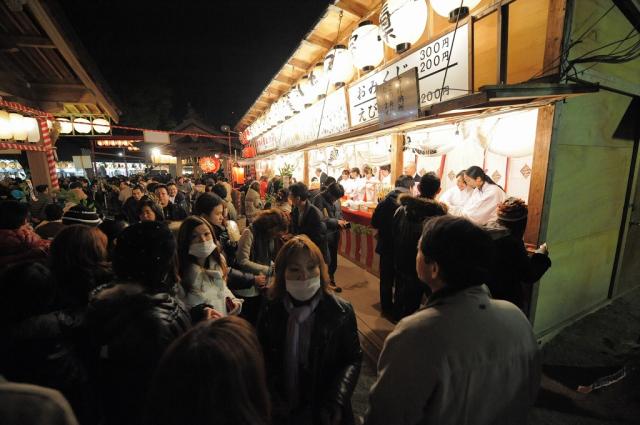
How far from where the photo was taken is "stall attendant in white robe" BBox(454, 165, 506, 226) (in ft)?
19.6

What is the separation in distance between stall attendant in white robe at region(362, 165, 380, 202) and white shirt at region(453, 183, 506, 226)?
5.02 m

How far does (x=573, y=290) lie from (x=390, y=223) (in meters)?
3.37

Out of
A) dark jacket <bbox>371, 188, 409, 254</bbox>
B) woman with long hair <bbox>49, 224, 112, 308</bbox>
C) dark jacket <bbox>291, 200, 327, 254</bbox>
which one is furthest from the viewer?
dark jacket <bbox>291, 200, 327, 254</bbox>

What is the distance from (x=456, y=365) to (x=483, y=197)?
5839 millimetres

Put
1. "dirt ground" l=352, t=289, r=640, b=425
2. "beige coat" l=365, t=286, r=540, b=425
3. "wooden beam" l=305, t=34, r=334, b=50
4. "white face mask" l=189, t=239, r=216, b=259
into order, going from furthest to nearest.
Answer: "wooden beam" l=305, t=34, r=334, b=50 < "dirt ground" l=352, t=289, r=640, b=425 < "white face mask" l=189, t=239, r=216, b=259 < "beige coat" l=365, t=286, r=540, b=425

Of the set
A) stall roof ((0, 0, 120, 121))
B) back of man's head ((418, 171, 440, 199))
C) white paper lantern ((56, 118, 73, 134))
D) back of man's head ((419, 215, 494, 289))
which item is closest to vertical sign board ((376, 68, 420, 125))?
back of man's head ((418, 171, 440, 199))

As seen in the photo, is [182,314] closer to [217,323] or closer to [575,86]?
[217,323]

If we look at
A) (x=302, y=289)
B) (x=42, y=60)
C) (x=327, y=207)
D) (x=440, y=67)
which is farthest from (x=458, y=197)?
(x=42, y=60)

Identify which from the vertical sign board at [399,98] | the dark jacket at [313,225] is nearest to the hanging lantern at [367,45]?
the vertical sign board at [399,98]

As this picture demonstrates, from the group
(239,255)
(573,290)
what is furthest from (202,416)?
(573,290)

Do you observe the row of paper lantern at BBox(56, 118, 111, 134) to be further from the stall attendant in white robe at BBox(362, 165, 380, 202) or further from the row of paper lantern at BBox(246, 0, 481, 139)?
the stall attendant in white robe at BBox(362, 165, 380, 202)

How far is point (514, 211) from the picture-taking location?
3.05 m

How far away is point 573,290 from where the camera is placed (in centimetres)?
479

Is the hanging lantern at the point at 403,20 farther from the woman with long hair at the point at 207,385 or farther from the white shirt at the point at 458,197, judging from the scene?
the woman with long hair at the point at 207,385
